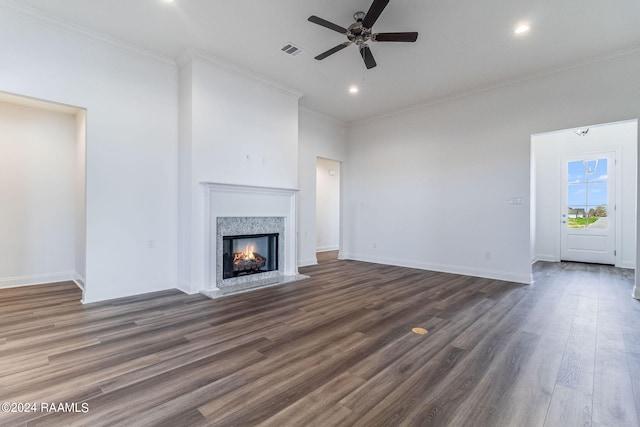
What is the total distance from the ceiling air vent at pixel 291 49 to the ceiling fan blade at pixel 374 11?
119 cm

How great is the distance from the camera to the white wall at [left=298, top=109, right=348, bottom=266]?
6.09m

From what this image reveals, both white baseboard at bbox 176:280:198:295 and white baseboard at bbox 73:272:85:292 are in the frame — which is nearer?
white baseboard at bbox 176:280:198:295

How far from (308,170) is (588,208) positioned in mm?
6356

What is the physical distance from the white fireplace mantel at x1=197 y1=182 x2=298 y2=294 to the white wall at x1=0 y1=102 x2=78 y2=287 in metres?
2.45

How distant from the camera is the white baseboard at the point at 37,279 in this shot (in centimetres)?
415

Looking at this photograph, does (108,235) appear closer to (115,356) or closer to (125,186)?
(125,186)

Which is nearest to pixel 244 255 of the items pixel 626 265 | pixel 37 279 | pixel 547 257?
pixel 37 279

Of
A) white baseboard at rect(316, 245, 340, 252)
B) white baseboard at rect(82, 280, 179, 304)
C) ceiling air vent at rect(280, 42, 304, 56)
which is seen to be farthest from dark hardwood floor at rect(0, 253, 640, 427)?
white baseboard at rect(316, 245, 340, 252)

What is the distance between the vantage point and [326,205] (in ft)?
28.0

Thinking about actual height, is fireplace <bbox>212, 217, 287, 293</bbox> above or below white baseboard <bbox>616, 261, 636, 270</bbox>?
above

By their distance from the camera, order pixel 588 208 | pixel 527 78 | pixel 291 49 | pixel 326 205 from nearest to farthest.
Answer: pixel 291 49
pixel 527 78
pixel 588 208
pixel 326 205

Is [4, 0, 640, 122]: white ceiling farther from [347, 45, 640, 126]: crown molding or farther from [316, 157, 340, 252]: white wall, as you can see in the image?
[316, 157, 340, 252]: white wall

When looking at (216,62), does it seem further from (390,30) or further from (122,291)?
(122,291)

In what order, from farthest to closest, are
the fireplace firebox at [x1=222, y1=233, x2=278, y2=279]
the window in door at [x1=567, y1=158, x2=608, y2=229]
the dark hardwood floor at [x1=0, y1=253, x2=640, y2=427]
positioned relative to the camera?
the window in door at [x1=567, y1=158, x2=608, y2=229], the fireplace firebox at [x1=222, y1=233, x2=278, y2=279], the dark hardwood floor at [x1=0, y1=253, x2=640, y2=427]
